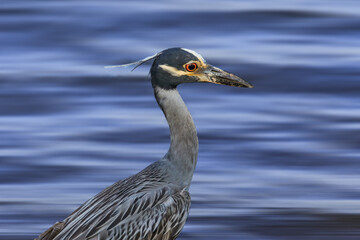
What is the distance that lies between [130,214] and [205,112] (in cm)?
508

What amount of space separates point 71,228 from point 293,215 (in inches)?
110

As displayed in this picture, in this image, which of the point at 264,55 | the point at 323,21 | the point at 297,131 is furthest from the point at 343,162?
the point at 323,21

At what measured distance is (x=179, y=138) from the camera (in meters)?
6.40

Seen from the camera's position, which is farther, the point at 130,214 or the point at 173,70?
the point at 173,70

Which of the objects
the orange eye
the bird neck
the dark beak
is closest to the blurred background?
the bird neck

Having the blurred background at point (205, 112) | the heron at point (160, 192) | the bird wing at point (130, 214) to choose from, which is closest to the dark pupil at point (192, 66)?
the heron at point (160, 192)

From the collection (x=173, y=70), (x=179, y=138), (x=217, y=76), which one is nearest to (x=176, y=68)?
(x=173, y=70)

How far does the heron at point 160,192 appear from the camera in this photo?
229 inches

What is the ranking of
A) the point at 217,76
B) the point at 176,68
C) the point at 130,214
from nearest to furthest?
the point at 130,214 < the point at 176,68 < the point at 217,76

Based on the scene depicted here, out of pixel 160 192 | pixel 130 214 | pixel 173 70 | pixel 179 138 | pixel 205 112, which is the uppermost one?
pixel 205 112

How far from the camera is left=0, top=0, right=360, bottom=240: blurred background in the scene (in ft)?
26.7

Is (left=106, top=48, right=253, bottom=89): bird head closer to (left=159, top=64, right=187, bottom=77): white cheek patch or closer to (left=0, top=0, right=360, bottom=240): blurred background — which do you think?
(left=159, top=64, right=187, bottom=77): white cheek patch

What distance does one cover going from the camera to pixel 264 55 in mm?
12898

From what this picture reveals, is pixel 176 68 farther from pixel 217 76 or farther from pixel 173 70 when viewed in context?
pixel 217 76
